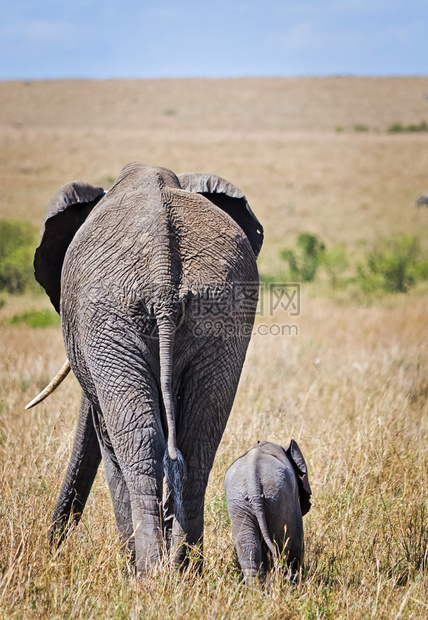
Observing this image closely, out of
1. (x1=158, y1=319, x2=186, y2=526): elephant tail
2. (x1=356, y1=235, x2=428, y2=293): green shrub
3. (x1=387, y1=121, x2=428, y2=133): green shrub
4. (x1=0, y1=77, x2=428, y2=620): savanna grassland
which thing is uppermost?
(x1=387, y1=121, x2=428, y2=133): green shrub

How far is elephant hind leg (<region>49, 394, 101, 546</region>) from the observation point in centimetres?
457

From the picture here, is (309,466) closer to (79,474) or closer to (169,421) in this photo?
(79,474)

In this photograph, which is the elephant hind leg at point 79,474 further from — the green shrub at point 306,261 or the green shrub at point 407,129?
the green shrub at point 407,129

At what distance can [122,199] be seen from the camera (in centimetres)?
357

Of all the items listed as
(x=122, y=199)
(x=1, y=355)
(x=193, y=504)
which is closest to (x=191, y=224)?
(x=122, y=199)

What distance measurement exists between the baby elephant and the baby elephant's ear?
0.24 m

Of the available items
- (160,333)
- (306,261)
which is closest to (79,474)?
(160,333)

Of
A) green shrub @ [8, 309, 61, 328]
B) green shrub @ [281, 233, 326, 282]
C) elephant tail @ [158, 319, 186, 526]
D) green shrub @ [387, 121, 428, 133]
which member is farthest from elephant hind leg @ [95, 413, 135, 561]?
green shrub @ [387, 121, 428, 133]

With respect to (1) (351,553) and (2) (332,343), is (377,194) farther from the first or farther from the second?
(1) (351,553)

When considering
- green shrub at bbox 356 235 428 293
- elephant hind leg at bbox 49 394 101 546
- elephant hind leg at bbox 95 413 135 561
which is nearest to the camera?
elephant hind leg at bbox 95 413 135 561

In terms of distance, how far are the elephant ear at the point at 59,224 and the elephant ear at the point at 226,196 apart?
1.76 ft

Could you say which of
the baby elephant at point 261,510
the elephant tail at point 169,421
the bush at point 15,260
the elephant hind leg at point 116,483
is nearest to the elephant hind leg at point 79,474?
the elephant hind leg at point 116,483

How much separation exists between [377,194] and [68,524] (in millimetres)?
36657

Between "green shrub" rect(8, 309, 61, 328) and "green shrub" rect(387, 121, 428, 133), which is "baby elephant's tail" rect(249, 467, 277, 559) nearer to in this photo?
"green shrub" rect(8, 309, 61, 328)
